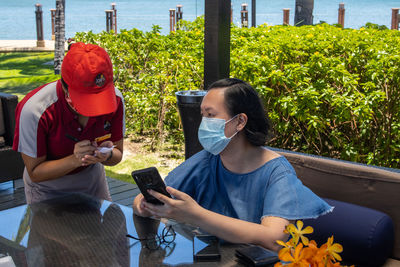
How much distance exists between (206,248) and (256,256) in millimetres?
197

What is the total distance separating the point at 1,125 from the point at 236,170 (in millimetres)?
3490

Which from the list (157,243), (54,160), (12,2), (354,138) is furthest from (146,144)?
(12,2)

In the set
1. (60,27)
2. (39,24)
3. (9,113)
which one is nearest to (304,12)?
(60,27)

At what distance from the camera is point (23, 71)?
13.6 m

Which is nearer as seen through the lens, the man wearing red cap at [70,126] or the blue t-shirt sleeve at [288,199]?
the blue t-shirt sleeve at [288,199]

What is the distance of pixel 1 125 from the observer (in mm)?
4789

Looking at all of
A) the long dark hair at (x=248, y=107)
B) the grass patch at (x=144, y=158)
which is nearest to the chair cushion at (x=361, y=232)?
the long dark hair at (x=248, y=107)

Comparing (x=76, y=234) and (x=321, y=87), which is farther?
(x=321, y=87)

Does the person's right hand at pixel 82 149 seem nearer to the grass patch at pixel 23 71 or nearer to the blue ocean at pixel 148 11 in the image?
the grass patch at pixel 23 71

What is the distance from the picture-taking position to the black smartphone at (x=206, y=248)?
1714 millimetres

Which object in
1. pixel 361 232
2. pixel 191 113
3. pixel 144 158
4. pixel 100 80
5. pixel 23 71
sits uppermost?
pixel 100 80

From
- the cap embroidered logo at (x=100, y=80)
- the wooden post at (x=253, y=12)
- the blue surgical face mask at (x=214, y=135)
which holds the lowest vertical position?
the blue surgical face mask at (x=214, y=135)

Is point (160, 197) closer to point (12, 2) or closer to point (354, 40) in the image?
point (354, 40)

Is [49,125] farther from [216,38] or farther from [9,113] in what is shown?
[9,113]
